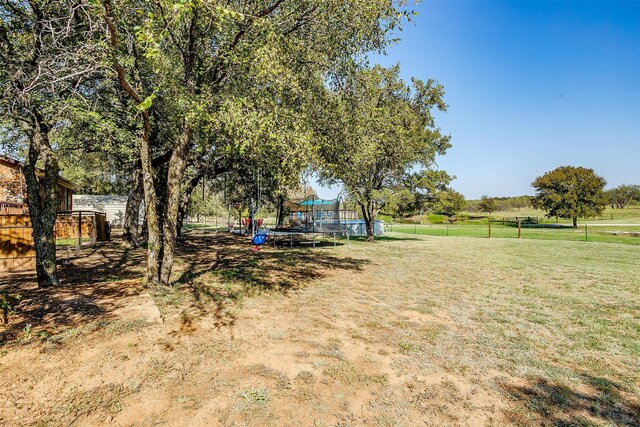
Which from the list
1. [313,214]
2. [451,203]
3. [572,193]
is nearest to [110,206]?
[313,214]

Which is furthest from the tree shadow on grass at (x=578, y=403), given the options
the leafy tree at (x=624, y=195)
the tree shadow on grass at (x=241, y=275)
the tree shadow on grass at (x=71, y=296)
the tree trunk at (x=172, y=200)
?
the leafy tree at (x=624, y=195)

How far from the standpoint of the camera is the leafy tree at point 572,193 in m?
37.9

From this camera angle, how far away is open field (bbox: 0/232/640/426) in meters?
2.89

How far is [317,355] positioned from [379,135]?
9697mm

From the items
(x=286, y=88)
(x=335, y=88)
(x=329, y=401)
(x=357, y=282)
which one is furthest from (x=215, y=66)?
(x=329, y=401)

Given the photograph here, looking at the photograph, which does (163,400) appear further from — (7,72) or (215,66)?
(7,72)

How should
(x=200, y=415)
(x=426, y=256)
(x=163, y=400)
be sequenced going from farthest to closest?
(x=426, y=256) → (x=163, y=400) → (x=200, y=415)

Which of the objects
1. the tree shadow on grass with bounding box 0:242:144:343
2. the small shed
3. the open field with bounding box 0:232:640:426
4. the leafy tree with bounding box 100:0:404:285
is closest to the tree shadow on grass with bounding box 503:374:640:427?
the open field with bounding box 0:232:640:426

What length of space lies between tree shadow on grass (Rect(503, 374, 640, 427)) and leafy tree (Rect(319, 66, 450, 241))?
5.90m

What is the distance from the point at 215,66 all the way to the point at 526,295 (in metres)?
8.44

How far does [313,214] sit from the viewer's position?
17.2 metres

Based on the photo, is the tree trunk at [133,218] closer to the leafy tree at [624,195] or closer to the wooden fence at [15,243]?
the wooden fence at [15,243]

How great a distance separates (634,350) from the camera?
4285 mm

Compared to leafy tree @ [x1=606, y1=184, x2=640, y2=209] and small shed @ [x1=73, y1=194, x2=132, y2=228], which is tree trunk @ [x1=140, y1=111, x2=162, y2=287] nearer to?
small shed @ [x1=73, y1=194, x2=132, y2=228]
